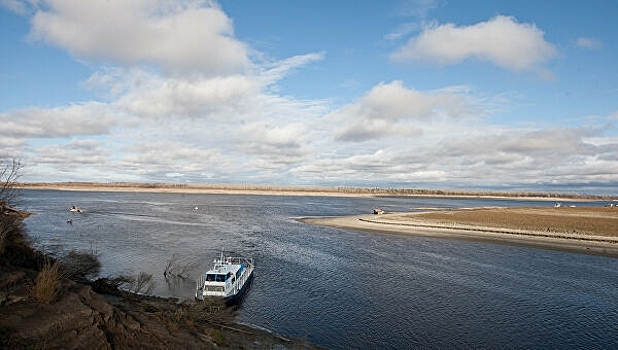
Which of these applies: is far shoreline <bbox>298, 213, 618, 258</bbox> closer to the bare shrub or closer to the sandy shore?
the sandy shore

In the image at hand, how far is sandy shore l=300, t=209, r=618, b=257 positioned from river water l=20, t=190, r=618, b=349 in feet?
12.3

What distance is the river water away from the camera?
21250 mm

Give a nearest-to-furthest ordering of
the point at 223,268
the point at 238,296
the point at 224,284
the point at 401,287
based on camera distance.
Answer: the point at 224,284 < the point at 238,296 < the point at 223,268 < the point at 401,287

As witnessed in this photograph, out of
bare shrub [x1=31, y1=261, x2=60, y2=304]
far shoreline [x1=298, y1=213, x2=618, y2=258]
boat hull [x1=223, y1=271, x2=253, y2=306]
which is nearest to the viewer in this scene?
bare shrub [x1=31, y1=261, x2=60, y2=304]

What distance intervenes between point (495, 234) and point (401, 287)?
33.5 meters

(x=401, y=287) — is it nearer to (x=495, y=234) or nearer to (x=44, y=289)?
(x=44, y=289)

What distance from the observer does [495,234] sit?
57500mm

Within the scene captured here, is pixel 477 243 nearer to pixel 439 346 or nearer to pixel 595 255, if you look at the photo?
pixel 595 255

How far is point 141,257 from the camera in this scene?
3784cm

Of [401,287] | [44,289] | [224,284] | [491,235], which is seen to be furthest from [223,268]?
Result: [491,235]

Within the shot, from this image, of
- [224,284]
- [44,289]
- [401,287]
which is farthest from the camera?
[401,287]

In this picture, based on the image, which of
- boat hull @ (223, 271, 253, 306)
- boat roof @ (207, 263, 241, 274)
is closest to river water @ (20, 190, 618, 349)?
boat hull @ (223, 271, 253, 306)

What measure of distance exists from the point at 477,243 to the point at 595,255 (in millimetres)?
12534

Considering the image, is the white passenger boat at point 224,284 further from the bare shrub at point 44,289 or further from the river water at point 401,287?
the bare shrub at point 44,289
